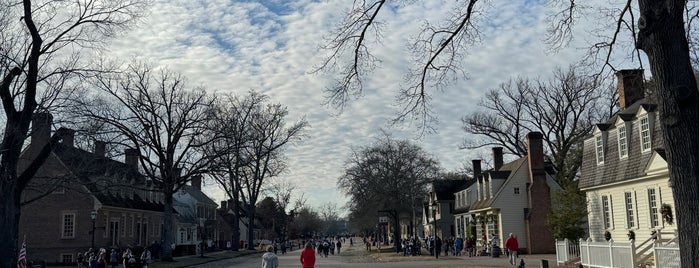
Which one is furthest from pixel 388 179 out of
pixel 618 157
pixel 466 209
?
pixel 618 157

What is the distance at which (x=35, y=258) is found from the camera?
4672 cm

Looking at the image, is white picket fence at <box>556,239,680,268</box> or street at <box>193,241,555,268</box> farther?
street at <box>193,241,555,268</box>

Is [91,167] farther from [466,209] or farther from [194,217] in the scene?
[194,217]

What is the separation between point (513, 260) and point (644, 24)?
1007 inches

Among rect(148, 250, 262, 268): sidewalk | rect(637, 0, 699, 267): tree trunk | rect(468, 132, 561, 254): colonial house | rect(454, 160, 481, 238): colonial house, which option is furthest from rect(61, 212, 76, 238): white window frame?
rect(637, 0, 699, 267): tree trunk

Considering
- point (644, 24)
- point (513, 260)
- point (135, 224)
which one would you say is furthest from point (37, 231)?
point (644, 24)

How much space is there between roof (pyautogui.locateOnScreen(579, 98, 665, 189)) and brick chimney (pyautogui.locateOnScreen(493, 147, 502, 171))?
24132mm

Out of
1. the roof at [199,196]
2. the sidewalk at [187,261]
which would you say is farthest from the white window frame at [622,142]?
the roof at [199,196]

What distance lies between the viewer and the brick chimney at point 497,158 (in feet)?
189

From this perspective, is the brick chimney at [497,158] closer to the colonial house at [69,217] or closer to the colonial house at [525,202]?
the colonial house at [525,202]

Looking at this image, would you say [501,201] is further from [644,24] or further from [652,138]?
[644,24]

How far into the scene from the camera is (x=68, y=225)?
48.6 m

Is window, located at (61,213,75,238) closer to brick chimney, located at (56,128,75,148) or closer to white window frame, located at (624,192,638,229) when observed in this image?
brick chimney, located at (56,128,75,148)

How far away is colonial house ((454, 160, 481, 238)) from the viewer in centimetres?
5531
